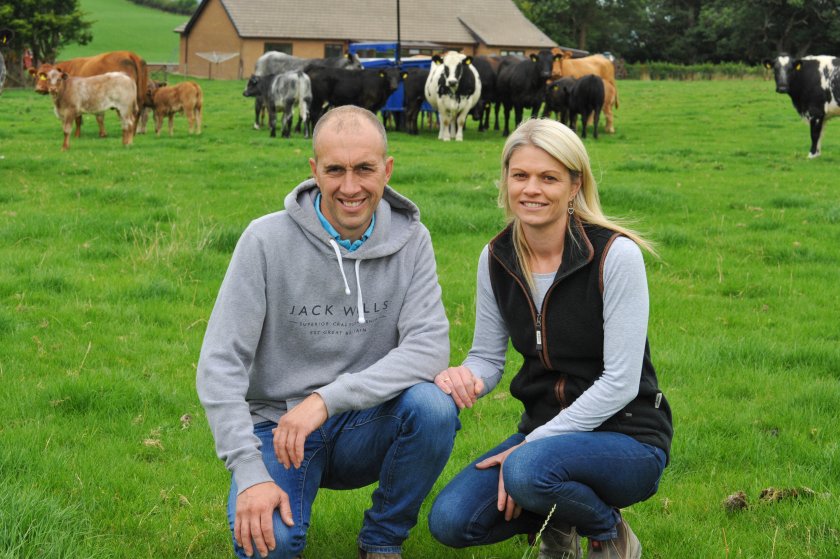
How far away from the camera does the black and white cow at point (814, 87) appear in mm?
16781

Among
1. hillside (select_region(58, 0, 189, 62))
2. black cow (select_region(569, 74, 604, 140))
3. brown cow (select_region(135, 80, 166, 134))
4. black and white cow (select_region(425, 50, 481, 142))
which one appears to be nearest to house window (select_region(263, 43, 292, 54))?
Answer: hillside (select_region(58, 0, 189, 62))

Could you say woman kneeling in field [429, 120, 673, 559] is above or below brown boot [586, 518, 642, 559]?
above

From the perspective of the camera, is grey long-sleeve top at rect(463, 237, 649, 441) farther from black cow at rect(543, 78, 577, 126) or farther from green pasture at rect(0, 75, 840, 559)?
black cow at rect(543, 78, 577, 126)

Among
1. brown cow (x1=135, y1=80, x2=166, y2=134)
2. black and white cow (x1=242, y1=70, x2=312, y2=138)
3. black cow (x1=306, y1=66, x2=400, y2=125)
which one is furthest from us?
black cow (x1=306, y1=66, x2=400, y2=125)

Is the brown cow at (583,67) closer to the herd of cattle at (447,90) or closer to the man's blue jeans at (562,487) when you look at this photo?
the herd of cattle at (447,90)

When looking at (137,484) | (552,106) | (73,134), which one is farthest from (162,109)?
(137,484)

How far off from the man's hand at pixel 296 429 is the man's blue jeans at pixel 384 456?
0.44 feet

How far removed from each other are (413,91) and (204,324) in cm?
1644

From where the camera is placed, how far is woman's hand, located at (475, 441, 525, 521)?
10.5ft

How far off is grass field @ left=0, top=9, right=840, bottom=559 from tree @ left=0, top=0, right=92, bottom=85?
29.7 m

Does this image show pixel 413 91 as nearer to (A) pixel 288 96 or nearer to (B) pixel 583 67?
(A) pixel 288 96

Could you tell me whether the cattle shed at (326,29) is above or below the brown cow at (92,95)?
above

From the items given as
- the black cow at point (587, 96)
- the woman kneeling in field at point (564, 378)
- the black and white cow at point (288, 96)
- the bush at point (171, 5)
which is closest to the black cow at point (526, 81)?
the black cow at point (587, 96)

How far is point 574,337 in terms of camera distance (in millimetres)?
3279
